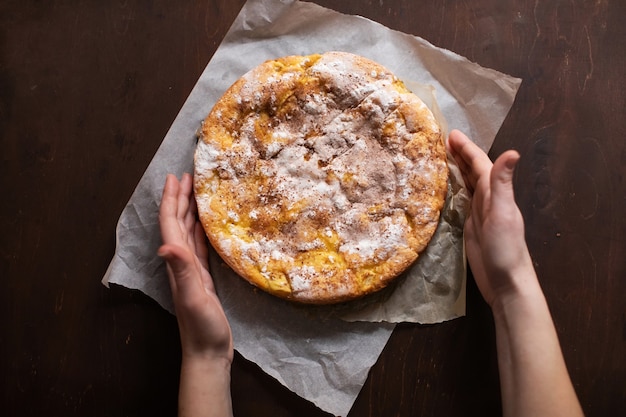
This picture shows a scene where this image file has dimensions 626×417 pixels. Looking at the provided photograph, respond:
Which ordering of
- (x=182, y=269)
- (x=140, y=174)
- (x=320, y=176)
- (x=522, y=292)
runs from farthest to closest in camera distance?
(x=140, y=174) → (x=320, y=176) → (x=522, y=292) → (x=182, y=269)

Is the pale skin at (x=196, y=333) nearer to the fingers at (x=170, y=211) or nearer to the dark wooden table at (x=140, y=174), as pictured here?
the fingers at (x=170, y=211)

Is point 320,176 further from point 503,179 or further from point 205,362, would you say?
point 205,362

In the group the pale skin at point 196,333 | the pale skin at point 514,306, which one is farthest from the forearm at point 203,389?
the pale skin at point 514,306

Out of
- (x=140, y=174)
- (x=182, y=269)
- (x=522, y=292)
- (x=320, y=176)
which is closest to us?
(x=182, y=269)

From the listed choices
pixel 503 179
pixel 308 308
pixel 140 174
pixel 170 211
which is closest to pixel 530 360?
pixel 503 179

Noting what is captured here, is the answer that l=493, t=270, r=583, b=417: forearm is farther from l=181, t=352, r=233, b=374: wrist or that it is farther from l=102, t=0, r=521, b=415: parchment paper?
l=181, t=352, r=233, b=374: wrist

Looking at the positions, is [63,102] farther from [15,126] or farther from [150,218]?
[150,218]

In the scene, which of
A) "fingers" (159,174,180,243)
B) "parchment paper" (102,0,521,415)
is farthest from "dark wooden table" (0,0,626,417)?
"fingers" (159,174,180,243)
